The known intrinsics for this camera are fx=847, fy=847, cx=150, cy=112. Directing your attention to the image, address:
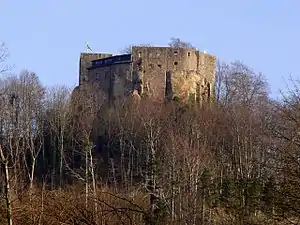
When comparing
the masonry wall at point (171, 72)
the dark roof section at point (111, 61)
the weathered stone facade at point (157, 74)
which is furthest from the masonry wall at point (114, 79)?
the masonry wall at point (171, 72)

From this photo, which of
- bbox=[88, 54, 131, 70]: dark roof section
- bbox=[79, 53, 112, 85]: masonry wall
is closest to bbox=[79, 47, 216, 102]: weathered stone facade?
bbox=[88, 54, 131, 70]: dark roof section

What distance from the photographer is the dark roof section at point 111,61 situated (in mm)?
56750

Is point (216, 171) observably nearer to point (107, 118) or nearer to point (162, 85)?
point (107, 118)

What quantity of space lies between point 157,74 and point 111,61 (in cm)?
372

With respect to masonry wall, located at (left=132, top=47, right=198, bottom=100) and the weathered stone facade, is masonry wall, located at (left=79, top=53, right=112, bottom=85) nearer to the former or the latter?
the weathered stone facade

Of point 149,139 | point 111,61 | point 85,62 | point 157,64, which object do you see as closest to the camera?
point 149,139

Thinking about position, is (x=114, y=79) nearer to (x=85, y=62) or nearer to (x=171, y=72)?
(x=171, y=72)

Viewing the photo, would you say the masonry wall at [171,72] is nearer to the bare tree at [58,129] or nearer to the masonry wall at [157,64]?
the masonry wall at [157,64]

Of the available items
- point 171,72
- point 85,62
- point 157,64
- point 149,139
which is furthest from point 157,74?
point 149,139

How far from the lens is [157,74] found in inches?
2201

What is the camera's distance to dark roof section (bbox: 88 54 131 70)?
56.8m

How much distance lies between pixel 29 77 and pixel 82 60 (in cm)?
559

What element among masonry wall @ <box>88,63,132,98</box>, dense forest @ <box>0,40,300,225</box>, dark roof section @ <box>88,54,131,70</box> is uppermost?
dark roof section @ <box>88,54,131,70</box>

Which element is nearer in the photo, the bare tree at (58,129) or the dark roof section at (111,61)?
the bare tree at (58,129)
